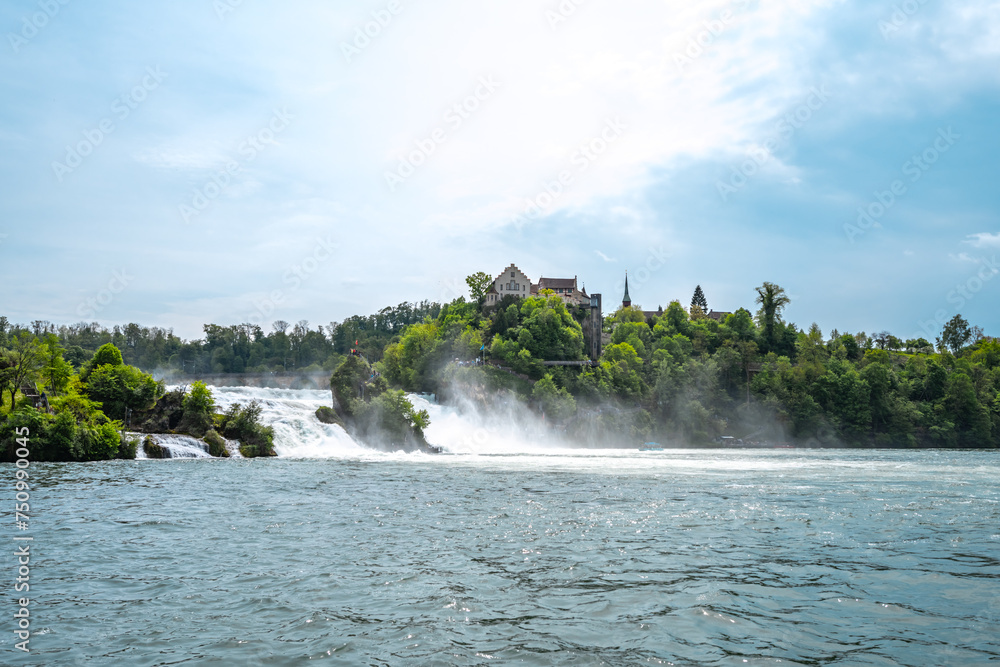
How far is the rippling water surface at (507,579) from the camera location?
28.6 ft

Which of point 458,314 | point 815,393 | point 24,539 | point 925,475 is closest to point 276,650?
point 24,539

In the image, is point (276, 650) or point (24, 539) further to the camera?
point (24, 539)

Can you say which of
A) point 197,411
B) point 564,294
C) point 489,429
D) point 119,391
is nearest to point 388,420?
point 197,411

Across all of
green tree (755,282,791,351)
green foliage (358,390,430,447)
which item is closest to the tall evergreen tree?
green tree (755,282,791,351)

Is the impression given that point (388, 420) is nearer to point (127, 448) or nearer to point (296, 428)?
point (296, 428)

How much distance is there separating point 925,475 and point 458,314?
85.3 meters

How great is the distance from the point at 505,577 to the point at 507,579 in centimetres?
15

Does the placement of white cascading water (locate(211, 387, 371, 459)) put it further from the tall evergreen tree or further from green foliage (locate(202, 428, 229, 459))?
the tall evergreen tree

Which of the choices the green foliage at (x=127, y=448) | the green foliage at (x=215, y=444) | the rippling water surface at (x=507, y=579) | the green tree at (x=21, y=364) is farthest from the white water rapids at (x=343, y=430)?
the rippling water surface at (x=507, y=579)

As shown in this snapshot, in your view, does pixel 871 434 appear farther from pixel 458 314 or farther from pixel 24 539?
pixel 24 539

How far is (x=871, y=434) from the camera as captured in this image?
108938 millimetres

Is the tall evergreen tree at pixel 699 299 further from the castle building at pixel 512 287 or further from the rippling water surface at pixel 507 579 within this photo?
the rippling water surface at pixel 507 579

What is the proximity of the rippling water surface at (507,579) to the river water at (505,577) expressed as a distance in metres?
0.06

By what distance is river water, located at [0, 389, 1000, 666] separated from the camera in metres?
8.71
